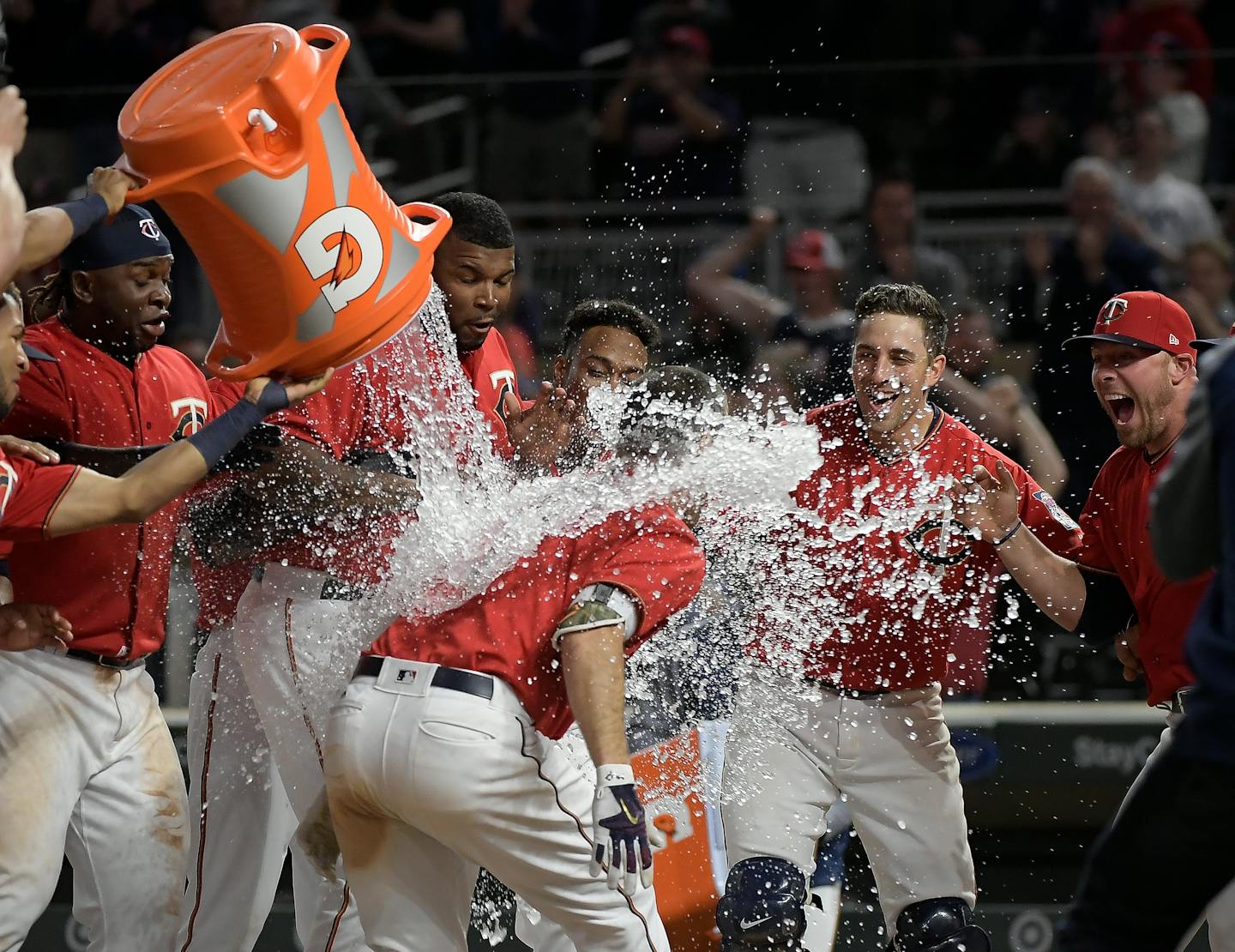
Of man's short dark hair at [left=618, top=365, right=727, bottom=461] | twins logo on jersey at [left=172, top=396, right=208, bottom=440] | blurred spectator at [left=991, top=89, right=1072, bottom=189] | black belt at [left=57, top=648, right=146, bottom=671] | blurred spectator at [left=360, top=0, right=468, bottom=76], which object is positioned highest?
blurred spectator at [left=360, top=0, right=468, bottom=76]

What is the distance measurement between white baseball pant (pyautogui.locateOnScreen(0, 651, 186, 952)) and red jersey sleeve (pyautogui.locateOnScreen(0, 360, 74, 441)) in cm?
54

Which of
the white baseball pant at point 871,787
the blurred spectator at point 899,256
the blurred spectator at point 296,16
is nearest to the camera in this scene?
the white baseball pant at point 871,787

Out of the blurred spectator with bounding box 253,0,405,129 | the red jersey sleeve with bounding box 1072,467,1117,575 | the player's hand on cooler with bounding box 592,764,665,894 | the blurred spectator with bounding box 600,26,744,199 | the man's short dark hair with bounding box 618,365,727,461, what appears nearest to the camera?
the player's hand on cooler with bounding box 592,764,665,894

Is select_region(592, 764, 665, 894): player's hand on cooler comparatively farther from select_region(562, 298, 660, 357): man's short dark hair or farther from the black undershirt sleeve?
the black undershirt sleeve

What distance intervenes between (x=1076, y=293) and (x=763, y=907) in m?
3.57

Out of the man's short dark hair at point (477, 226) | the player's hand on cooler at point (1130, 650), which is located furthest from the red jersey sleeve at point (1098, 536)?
the man's short dark hair at point (477, 226)

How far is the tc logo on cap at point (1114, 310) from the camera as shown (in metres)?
4.26

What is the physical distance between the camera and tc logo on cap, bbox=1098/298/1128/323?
4258 mm

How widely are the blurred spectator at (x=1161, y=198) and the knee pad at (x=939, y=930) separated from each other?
3.80 metres

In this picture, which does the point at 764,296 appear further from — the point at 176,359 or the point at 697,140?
the point at 176,359

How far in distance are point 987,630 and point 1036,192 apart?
2463mm

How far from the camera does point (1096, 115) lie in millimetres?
7273

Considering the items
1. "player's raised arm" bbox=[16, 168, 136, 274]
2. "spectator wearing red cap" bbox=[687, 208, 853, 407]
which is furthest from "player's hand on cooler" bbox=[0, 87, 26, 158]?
"spectator wearing red cap" bbox=[687, 208, 853, 407]

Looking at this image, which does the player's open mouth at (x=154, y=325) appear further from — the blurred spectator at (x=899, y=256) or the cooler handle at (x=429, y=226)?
the blurred spectator at (x=899, y=256)
